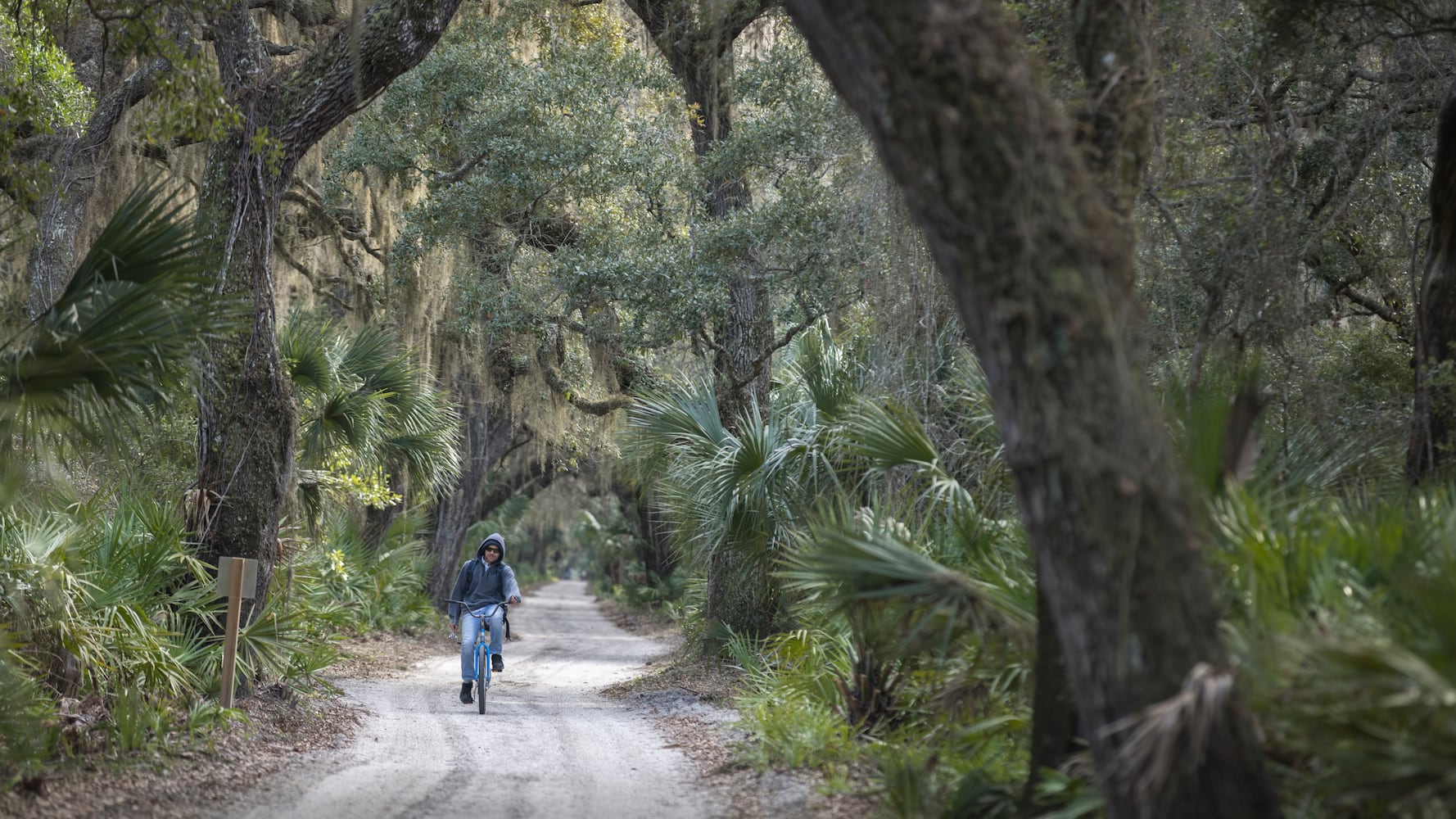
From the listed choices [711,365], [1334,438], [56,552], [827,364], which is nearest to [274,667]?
[56,552]

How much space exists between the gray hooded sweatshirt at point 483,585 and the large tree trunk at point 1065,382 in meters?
7.31

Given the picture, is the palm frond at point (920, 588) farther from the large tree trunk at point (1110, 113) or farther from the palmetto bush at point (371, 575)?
the palmetto bush at point (371, 575)

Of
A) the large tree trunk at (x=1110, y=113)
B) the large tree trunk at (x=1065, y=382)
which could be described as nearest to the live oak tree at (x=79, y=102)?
the large tree trunk at (x=1065, y=382)

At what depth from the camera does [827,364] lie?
33.9ft

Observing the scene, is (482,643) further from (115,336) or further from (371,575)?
(371,575)

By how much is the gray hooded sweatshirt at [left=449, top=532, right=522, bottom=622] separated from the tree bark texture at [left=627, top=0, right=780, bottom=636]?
6.80 feet

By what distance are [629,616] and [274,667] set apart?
20.6m

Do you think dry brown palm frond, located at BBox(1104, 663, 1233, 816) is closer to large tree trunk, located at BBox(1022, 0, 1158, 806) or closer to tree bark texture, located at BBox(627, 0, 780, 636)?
large tree trunk, located at BBox(1022, 0, 1158, 806)

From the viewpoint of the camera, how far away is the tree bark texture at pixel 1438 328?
285 inches

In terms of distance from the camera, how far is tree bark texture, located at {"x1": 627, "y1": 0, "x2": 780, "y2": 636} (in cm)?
1188

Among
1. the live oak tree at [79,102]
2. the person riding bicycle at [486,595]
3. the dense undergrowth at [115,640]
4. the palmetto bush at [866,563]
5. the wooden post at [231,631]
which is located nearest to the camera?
the palmetto bush at [866,563]

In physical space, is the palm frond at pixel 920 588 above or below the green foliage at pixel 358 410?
below

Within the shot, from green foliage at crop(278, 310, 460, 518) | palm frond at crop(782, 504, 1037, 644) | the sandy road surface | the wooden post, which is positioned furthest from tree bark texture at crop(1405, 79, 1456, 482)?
green foliage at crop(278, 310, 460, 518)

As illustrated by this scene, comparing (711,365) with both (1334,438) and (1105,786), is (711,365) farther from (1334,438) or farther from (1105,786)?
(1105,786)
